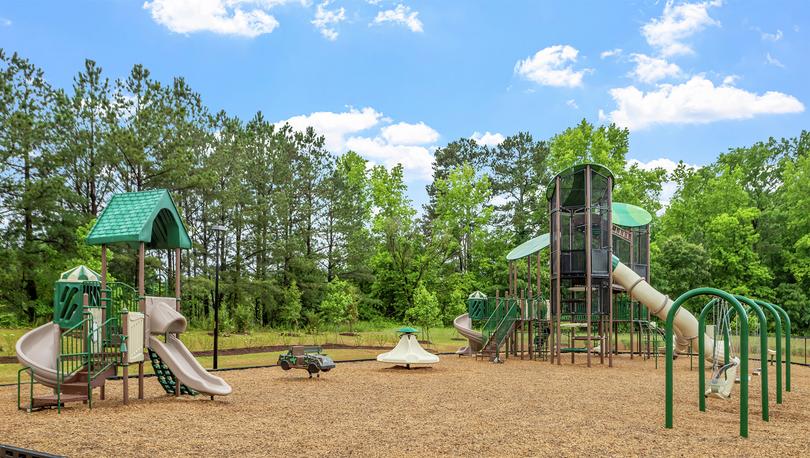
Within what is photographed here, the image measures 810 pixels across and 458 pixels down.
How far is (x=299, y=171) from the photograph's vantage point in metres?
42.5

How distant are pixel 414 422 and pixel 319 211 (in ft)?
111

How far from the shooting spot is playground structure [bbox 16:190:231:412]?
1156 cm

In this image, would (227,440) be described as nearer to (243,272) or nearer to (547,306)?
(547,306)

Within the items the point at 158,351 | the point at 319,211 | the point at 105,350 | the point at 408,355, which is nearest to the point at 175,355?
the point at 158,351

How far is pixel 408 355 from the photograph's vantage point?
65.8 ft

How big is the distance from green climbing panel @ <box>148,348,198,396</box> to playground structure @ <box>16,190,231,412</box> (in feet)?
0.07

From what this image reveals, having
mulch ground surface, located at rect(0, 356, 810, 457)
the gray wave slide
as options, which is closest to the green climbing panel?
mulch ground surface, located at rect(0, 356, 810, 457)

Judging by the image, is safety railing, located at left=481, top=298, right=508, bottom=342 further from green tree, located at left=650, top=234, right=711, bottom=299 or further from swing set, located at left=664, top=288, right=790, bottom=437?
green tree, located at left=650, top=234, right=711, bottom=299

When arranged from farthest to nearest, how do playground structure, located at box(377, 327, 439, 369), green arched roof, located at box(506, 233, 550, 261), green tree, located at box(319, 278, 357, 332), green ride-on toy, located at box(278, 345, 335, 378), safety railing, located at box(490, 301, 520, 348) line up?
1. green tree, located at box(319, 278, 357, 332)
2. green arched roof, located at box(506, 233, 550, 261)
3. safety railing, located at box(490, 301, 520, 348)
4. playground structure, located at box(377, 327, 439, 369)
5. green ride-on toy, located at box(278, 345, 335, 378)

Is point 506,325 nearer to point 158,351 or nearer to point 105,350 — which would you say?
point 158,351

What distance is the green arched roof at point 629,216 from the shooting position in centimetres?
2636

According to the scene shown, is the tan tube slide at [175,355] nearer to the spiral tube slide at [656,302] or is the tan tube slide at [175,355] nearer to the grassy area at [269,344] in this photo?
the grassy area at [269,344]

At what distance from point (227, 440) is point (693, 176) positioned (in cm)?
4646

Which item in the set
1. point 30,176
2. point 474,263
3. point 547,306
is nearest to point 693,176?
point 474,263
